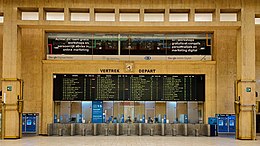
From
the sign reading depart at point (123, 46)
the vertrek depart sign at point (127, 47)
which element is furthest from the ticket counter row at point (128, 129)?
the sign reading depart at point (123, 46)

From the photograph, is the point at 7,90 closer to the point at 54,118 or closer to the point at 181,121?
the point at 54,118

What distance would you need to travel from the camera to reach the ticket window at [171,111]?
19.4m

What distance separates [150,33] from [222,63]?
3.55 m

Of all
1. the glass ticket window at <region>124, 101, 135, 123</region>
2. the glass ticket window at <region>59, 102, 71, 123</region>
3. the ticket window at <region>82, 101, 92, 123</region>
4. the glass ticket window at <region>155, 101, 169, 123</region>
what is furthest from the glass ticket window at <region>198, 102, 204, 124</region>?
the glass ticket window at <region>59, 102, 71, 123</region>

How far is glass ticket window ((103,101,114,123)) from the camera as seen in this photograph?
1934 centimetres

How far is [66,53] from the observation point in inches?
757

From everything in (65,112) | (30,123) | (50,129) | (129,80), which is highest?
(129,80)

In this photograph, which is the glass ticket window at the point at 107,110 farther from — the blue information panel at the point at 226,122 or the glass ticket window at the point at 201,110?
the blue information panel at the point at 226,122

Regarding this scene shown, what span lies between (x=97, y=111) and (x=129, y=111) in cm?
147

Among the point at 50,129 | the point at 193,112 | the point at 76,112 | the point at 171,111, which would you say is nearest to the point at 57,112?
the point at 76,112

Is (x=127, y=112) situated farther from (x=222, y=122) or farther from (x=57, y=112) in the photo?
(x=222, y=122)

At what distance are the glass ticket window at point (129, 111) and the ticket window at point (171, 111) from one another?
5.30 feet

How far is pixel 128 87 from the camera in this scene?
19156 millimetres

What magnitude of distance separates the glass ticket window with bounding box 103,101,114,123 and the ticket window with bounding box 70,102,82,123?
111cm
